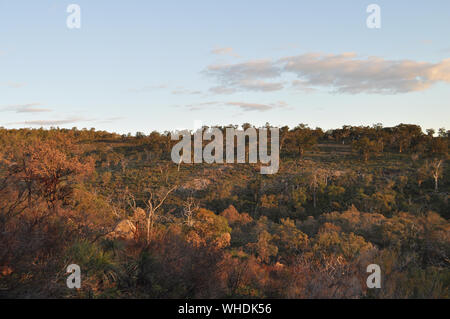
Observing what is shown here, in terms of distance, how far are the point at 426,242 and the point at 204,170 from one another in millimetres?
33722

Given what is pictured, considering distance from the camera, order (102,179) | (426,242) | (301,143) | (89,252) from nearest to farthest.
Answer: (89,252) < (426,242) < (102,179) < (301,143)

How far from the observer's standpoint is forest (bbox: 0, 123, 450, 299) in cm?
536

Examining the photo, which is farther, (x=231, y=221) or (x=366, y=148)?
(x=366, y=148)

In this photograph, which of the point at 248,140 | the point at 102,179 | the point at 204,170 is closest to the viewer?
the point at 102,179

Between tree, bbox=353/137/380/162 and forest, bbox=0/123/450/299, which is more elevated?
tree, bbox=353/137/380/162

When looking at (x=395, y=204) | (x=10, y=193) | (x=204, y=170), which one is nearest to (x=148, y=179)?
(x=204, y=170)

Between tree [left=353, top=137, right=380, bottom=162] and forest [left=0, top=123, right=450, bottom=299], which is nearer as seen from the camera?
forest [left=0, top=123, right=450, bottom=299]

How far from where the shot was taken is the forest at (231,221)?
5.36m

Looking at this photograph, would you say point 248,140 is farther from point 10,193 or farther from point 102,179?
point 10,193

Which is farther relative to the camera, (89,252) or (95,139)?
(95,139)

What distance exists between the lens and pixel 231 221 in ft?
91.4

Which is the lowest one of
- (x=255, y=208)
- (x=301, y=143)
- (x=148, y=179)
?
(x=255, y=208)

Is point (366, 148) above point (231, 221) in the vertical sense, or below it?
above
